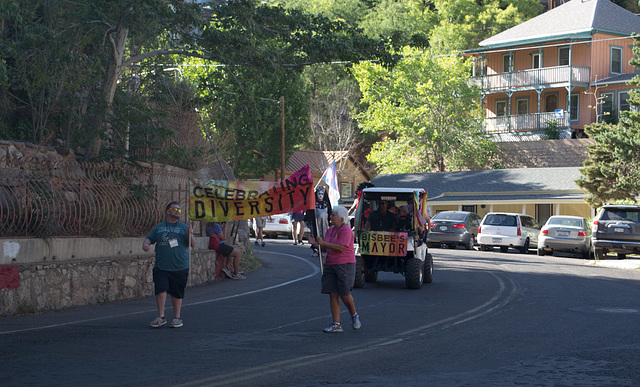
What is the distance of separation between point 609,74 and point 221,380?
5222 cm

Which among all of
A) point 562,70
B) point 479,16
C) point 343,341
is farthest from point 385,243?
point 479,16

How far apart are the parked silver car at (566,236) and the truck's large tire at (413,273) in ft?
50.8

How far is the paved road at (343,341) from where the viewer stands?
25.3 feet

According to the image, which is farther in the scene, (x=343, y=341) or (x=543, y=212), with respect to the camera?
(x=543, y=212)

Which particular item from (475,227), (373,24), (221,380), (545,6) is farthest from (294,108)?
(221,380)

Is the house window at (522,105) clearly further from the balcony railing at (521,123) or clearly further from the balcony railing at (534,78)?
the balcony railing at (534,78)

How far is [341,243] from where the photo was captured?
10.9 m

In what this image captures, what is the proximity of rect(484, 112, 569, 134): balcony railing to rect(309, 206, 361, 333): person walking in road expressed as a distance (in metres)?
46.6

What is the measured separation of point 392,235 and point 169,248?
661 cm

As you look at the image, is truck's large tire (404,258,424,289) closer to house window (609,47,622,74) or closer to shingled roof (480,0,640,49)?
shingled roof (480,0,640,49)

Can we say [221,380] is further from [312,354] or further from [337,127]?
[337,127]

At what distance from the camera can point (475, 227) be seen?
3588 cm

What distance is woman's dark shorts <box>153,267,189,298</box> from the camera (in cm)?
1124

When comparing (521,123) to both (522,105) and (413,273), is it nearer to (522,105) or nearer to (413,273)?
(522,105)
